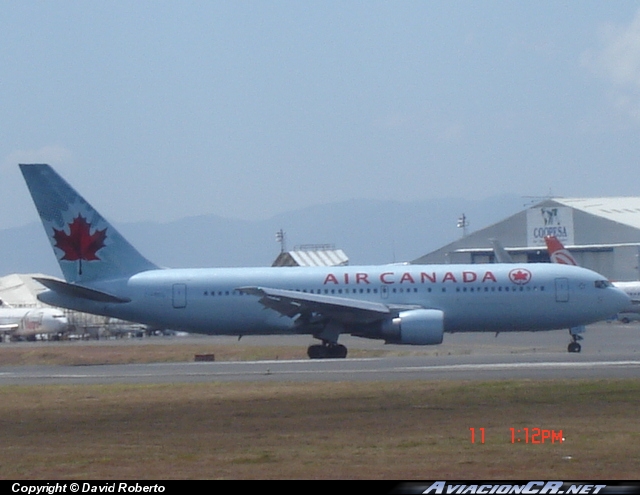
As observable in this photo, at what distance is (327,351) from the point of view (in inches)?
1540

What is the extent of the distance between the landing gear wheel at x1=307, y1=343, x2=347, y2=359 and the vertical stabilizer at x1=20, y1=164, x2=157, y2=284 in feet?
23.6

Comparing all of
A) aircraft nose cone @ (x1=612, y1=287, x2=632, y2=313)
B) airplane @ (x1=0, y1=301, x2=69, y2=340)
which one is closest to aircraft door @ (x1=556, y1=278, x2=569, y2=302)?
aircraft nose cone @ (x1=612, y1=287, x2=632, y2=313)

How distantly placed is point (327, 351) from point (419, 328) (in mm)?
3955

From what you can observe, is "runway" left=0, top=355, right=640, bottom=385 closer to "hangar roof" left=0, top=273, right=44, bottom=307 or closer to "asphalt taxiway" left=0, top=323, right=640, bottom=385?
"asphalt taxiway" left=0, top=323, right=640, bottom=385

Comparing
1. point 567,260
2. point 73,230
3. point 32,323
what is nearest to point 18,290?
point 32,323

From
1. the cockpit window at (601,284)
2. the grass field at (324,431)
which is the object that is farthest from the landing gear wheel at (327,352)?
the grass field at (324,431)

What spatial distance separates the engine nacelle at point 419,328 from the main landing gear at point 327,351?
8.16ft

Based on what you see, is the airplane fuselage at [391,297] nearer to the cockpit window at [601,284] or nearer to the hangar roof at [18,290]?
the cockpit window at [601,284]

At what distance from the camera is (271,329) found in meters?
39.0

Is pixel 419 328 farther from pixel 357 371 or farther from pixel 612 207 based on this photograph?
pixel 612 207

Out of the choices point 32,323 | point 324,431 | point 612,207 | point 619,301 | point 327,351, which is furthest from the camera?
point 612,207

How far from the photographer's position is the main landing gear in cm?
3903

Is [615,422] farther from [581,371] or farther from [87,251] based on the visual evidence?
[87,251]

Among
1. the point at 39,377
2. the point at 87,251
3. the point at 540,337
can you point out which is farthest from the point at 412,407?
the point at 540,337
